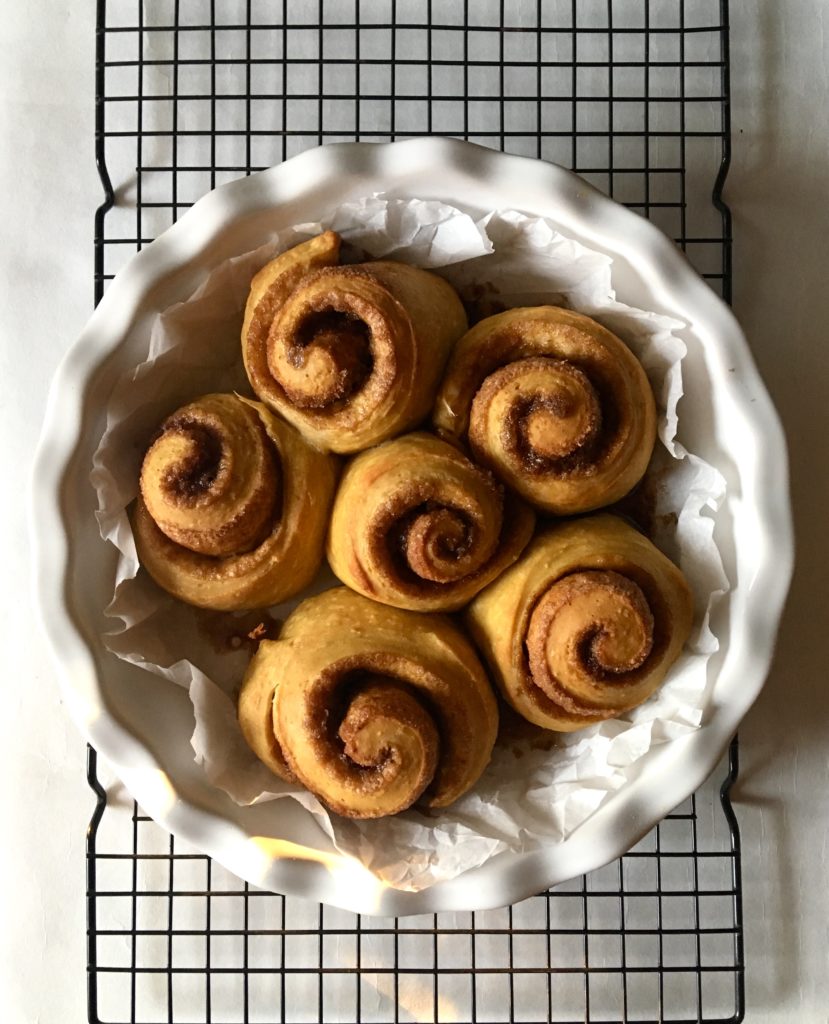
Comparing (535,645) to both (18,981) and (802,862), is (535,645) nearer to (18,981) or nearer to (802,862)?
(802,862)

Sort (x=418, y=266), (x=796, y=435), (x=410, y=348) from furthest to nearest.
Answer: (x=796, y=435) < (x=418, y=266) < (x=410, y=348)

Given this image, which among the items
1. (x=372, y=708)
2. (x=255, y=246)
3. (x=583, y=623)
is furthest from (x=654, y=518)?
(x=255, y=246)

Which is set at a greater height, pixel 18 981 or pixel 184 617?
pixel 184 617

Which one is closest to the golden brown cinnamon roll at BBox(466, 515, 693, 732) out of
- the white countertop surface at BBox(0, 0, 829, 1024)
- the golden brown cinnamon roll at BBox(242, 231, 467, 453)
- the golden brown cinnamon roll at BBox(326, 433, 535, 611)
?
the golden brown cinnamon roll at BBox(326, 433, 535, 611)

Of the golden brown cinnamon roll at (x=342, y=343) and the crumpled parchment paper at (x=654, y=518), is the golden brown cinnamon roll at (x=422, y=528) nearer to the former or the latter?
the golden brown cinnamon roll at (x=342, y=343)

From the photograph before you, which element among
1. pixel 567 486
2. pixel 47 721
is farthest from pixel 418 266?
pixel 47 721

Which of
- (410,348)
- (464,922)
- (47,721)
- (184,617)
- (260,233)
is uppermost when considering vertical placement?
(260,233)
